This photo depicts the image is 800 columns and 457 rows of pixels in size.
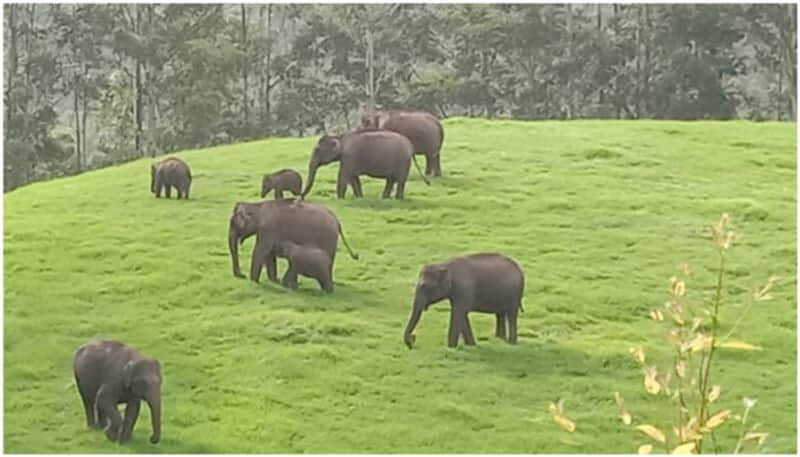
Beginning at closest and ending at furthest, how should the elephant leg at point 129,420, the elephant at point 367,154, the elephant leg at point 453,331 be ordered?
the elephant leg at point 129,420
the elephant leg at point 453,331
the elephant at point 367,154

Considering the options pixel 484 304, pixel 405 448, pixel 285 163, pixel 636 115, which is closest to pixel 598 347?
pixel 484 304

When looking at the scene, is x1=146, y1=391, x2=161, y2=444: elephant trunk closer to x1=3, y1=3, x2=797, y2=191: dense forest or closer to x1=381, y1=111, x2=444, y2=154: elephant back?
x1=381, y1=111, x2=444, y2=154: elephant back

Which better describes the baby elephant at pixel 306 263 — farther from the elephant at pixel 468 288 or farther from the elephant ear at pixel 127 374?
the elephant ear at pixel 127 374

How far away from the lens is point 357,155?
1170 cm

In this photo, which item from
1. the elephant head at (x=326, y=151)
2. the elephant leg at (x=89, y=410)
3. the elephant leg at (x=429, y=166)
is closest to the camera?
the elephant leg at (x=89, y=410)

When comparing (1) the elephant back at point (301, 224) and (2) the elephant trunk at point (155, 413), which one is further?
(1) the elephant back at point (301, 224)

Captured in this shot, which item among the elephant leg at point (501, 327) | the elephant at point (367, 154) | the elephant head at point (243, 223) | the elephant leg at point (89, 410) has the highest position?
the elephant at point (367, 154)

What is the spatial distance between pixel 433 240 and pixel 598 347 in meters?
3.16

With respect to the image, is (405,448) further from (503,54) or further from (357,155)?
(503,54)

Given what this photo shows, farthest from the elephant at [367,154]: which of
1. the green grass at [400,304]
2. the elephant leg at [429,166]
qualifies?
the elephant leg at [429,166]

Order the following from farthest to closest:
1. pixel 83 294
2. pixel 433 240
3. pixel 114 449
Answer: pixel 433 240
pixel 83 294
pixel 114 449

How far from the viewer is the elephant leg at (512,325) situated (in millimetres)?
8031

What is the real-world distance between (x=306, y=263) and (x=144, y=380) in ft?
9.56

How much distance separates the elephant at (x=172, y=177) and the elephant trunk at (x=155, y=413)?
6844 millimetres
